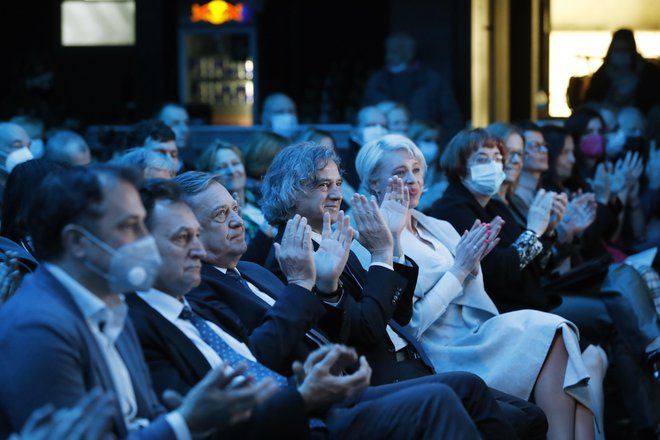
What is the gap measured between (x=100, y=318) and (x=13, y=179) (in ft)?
6.05

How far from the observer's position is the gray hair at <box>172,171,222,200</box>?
13.6 ft

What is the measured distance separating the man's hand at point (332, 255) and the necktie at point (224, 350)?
71cm

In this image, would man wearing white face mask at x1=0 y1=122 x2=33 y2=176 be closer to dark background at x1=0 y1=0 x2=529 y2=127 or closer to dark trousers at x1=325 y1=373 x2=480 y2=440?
dark trousers at x1=325 y1=373 x2=480 y2=440

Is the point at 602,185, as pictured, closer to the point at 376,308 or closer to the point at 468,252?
the point at 468,252

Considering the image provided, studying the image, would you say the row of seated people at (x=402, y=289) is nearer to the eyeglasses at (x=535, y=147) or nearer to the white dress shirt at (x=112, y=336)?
the white dress shirt at (x=112, y=336)

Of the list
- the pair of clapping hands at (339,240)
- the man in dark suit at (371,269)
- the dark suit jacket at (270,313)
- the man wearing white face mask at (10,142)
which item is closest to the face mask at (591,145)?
the pair of clapping hands at (339,240)

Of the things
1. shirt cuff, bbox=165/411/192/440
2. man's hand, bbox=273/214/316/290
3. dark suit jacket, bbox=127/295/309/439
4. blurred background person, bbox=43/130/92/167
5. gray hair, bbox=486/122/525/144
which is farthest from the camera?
gray hair, bbox=486/122/525/144

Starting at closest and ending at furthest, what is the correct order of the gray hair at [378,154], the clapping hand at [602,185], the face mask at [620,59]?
1. the gray hair at [378,154]
2. the clapping hand at [602,185]
3. the face mask at [620,59]

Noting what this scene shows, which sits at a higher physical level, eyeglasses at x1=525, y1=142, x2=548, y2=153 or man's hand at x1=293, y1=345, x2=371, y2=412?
eyeglasses at x1=525, y1=142, x2=548, y2=153

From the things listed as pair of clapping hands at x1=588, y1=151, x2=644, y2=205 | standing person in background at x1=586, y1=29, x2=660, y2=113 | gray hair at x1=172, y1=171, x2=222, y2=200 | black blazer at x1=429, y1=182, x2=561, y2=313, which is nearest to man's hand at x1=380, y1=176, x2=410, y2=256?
black blazer at x1=429, y1=182, x2=561, y2=313

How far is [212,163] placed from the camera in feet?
22.7

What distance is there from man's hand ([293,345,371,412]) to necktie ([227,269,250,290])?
2.57ft

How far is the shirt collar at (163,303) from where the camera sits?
11.3 feet

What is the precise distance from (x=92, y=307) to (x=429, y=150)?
577cm
